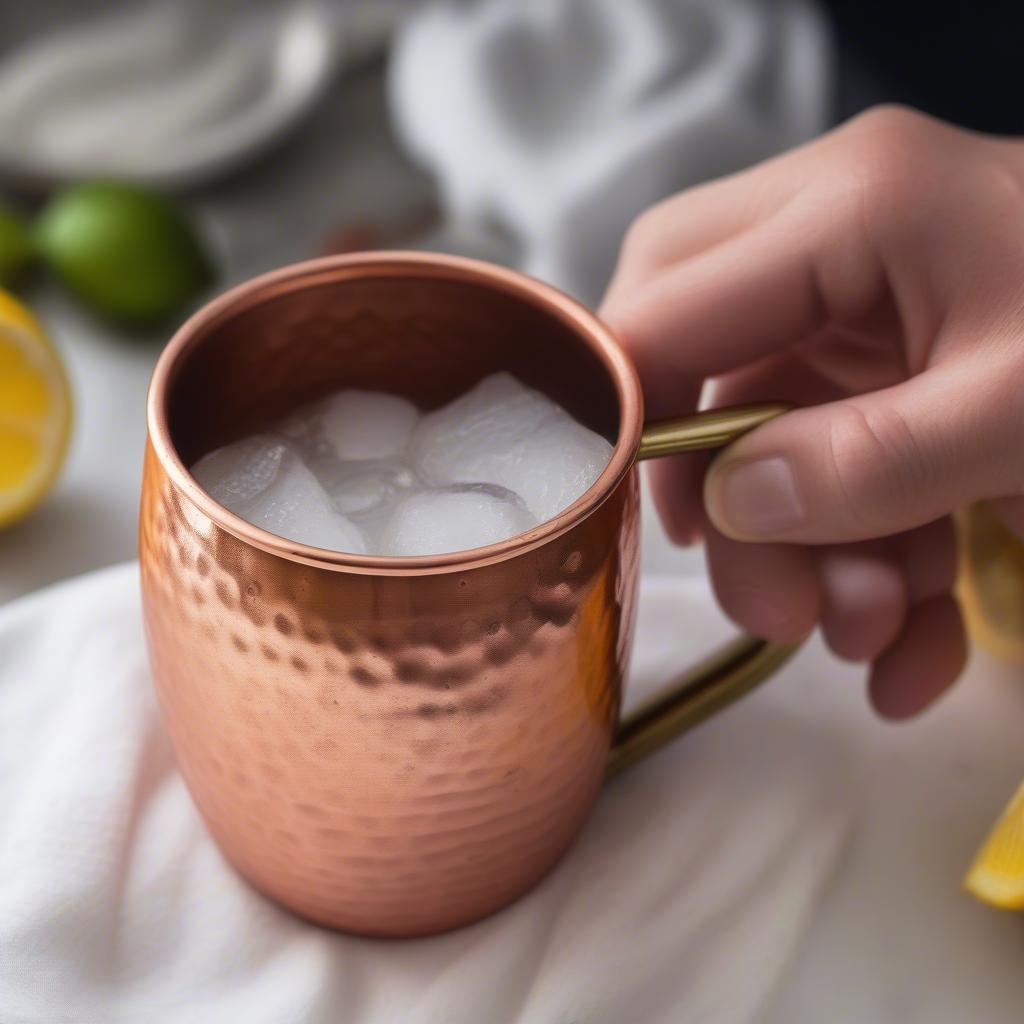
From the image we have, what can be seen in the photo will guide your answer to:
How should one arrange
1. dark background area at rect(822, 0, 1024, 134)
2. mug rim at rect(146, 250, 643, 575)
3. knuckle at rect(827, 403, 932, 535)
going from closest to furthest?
mug rim at rect(146, 250, 643, 575) < knuckle at rect(827, 403, 932, 535) < dark background area at rect(822, 0, 1024, 134)

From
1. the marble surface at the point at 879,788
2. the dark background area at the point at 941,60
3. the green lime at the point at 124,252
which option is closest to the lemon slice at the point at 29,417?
the marble surface at the point at 879,788

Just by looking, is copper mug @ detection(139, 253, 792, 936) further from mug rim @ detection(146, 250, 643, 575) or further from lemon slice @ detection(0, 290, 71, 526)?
lemon slice @ detection(0, 290, 71, 526)

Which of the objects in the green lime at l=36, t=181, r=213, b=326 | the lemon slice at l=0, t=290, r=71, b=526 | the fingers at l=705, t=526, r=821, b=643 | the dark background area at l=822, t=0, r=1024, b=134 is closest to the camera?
the fingers at l=705, t=526, r=821, b=643

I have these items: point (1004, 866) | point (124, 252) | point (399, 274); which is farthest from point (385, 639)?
point (124, 252)

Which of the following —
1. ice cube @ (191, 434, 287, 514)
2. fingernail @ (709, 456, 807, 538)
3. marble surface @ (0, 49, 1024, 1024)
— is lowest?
marble surface @ (0, 49, 1024, 1024)

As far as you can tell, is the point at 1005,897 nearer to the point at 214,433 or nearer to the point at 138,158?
the point at 214,433

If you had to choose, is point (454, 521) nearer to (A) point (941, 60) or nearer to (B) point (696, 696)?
(B) point (696, 696)

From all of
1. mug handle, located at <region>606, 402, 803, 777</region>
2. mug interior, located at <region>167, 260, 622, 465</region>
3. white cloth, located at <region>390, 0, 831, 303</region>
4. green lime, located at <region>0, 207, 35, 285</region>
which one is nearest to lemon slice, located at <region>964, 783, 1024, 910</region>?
mug handle, located at <region>606, 402, 803, 777</region>
